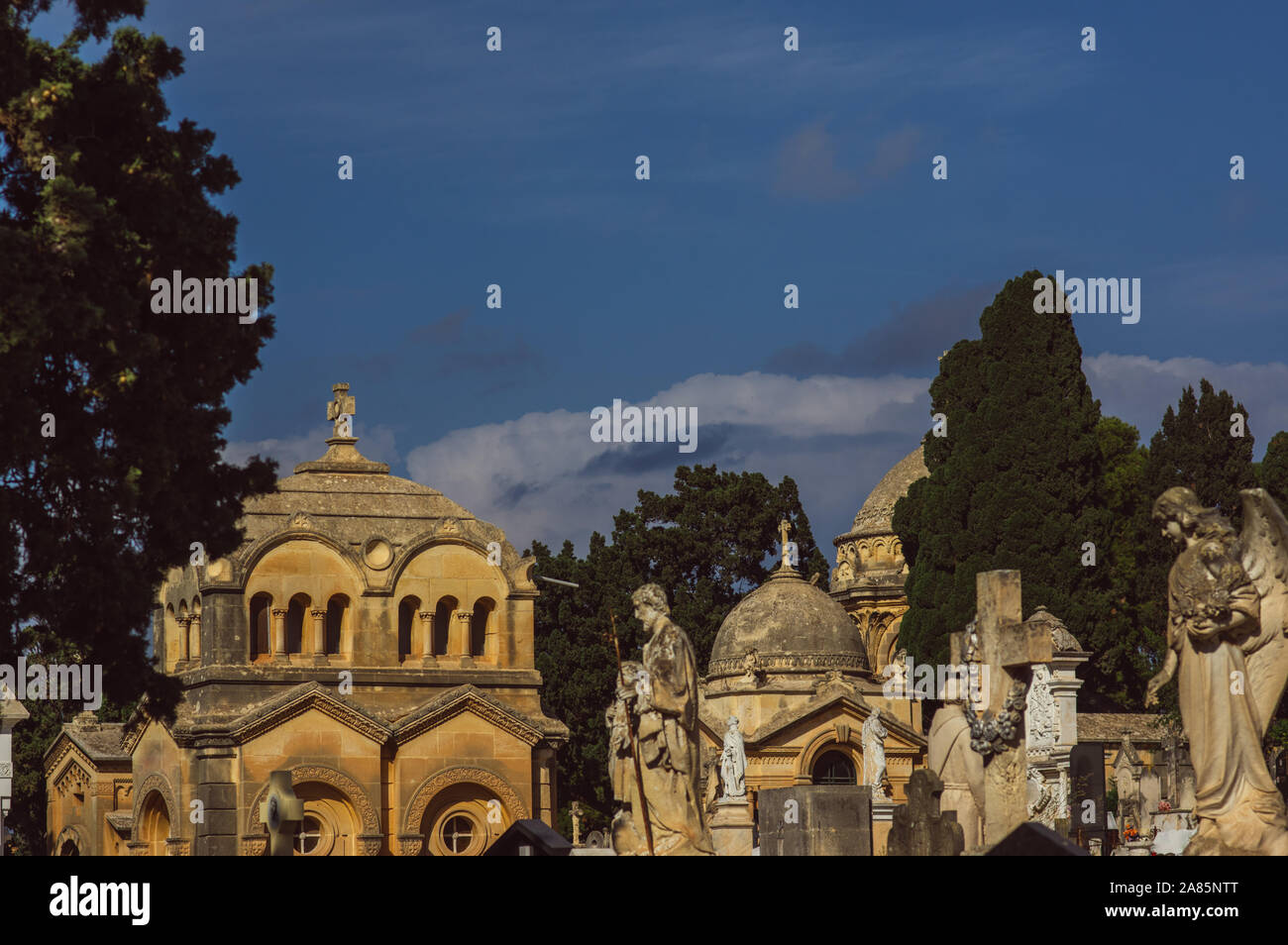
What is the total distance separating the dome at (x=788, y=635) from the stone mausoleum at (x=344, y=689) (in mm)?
10375

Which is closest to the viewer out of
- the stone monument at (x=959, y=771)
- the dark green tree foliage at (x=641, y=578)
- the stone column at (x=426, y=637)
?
the stone monument at (x=959, y=771)

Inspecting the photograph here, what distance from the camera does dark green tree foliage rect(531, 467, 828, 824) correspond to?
55.7 metres

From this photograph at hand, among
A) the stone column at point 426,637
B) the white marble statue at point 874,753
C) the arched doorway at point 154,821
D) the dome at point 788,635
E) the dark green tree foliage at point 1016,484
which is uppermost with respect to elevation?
the dark green tree foliage at point 1016,484

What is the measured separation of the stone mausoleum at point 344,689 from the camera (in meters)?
36.7

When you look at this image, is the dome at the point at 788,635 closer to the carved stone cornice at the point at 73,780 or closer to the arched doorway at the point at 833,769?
the arched doorway at the point at 833,769

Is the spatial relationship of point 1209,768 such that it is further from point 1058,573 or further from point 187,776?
point 1058,573

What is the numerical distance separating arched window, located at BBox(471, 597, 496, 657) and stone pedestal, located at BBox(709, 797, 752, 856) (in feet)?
31.8

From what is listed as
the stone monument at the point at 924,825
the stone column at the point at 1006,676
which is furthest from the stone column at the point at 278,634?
the stone column at the point at 1006,676

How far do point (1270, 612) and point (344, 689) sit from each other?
27.4m

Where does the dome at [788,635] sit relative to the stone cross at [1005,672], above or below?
above

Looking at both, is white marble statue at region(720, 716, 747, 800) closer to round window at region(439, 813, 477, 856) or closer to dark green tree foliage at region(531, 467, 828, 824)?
round window at region(439, 813, 477, 856)

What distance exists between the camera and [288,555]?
37969 mm

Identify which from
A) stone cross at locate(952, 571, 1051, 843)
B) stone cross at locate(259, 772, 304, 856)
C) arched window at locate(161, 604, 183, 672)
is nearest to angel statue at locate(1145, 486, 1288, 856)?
stone cross at locate(259, 772, 304, 856)
